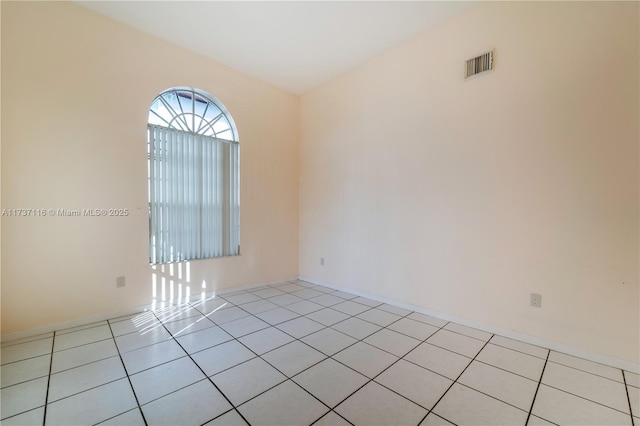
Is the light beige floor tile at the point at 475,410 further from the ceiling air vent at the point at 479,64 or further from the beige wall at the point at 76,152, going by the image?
the beige wall at the point at 76,152

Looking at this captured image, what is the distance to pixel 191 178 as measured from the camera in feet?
11.5

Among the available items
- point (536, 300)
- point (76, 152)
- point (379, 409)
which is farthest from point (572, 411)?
point (76, 152)

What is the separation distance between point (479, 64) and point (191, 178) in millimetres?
3551

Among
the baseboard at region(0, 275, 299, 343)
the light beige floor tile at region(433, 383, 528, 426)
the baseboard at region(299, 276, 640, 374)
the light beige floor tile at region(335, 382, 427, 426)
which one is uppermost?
the baseboard at region(0, 275, 299, 343)

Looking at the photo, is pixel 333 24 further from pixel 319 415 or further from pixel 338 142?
pixel 319 415

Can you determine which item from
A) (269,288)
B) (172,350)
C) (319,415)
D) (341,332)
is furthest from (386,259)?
(172,350)

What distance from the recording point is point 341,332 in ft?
8.54

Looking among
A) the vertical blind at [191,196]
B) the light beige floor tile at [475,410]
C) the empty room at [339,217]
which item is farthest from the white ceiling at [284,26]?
the light beige floor tile at [475,410]

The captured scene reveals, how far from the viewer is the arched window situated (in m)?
3.23

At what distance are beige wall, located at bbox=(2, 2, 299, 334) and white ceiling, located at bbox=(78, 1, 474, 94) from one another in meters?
0.30

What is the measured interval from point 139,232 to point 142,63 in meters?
1.95

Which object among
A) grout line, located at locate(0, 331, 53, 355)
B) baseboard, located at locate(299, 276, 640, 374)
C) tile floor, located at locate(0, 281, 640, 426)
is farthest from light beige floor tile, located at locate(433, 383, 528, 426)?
grout line, located at locate(0, 331, 53, 355)

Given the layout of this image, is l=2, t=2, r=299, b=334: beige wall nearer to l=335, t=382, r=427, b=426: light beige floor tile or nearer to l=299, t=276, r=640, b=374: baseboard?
l=335, t=382, r=427, b=426: light beige floor tile

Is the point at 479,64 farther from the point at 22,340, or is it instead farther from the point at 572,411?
the point at 22,340
